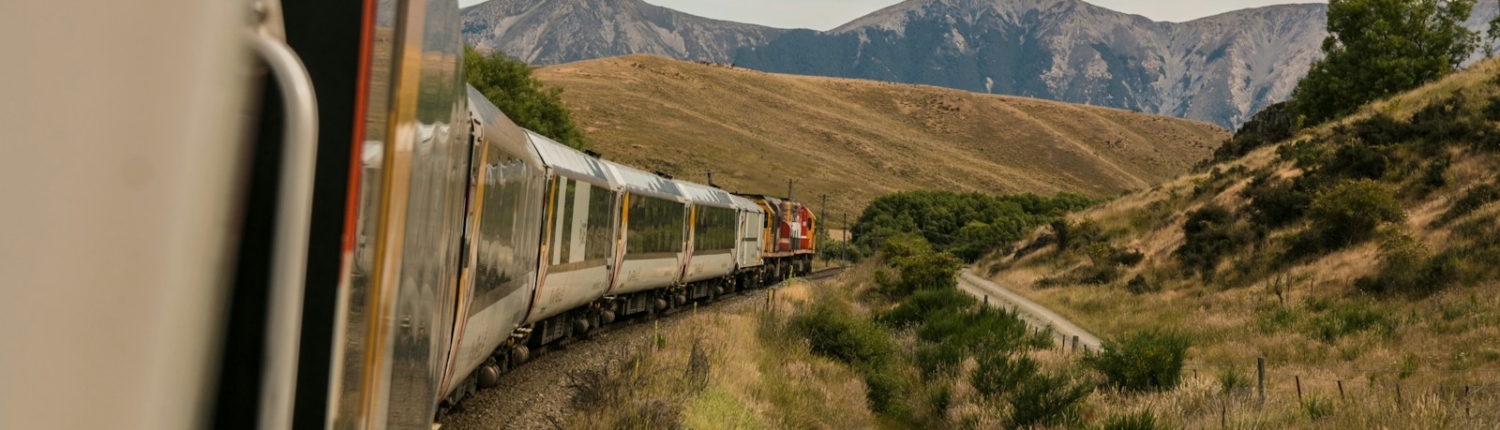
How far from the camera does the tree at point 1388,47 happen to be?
6384cm

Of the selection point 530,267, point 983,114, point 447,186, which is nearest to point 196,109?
point 447,186

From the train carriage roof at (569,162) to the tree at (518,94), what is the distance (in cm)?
4678

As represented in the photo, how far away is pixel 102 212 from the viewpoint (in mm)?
1366

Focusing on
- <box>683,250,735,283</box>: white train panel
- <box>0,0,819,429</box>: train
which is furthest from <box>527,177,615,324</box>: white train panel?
<box>0,0,819,429</box>: train

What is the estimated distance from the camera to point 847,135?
15600 cm

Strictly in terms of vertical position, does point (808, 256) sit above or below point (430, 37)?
below

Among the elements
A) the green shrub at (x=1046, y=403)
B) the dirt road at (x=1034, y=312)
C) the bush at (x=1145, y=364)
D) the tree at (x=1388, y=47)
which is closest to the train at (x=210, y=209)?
the green shrub at (x=1046, y=403)

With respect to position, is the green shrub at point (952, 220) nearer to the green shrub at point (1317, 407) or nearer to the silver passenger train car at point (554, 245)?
the silver passenger train car at point (554, 245)

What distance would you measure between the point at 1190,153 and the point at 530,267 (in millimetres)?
187880

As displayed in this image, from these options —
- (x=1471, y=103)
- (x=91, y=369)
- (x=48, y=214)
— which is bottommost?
(x=91, y=369)

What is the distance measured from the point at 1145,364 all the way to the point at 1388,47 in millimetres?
54662

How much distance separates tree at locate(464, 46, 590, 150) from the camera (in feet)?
211

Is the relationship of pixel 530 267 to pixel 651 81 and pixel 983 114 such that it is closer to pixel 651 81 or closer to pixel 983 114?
pixel 651 81

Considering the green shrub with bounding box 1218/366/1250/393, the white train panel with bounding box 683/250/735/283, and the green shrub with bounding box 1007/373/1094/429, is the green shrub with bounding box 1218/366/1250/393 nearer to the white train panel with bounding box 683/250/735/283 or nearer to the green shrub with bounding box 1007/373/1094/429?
the green shrub with bounding box 1007/373/1094/429
